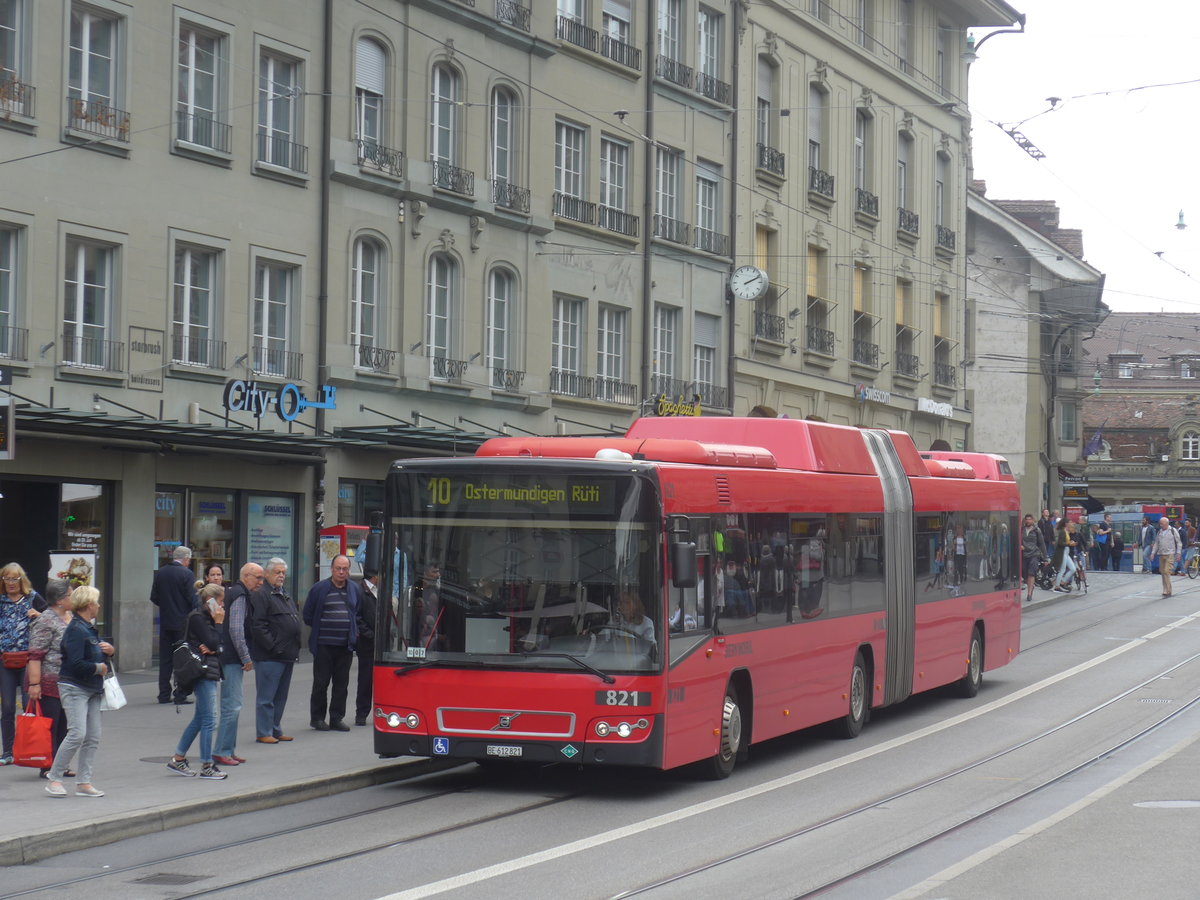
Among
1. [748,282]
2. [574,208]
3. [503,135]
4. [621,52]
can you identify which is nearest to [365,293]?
[503,135]

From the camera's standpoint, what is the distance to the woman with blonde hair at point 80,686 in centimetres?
1245

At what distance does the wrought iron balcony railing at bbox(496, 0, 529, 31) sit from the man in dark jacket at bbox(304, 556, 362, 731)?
50.0ft

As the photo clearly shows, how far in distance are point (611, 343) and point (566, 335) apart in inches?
64.4

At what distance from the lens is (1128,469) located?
373 feet

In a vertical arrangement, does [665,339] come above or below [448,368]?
above

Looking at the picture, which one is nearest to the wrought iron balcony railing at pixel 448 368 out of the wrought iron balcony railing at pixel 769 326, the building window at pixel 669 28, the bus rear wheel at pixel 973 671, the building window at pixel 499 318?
the building window at pixel 499 318

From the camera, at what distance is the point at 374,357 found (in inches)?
1071

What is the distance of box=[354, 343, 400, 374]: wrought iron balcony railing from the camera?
26922mm

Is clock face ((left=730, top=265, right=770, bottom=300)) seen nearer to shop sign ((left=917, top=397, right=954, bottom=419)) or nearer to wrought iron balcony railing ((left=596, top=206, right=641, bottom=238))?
wrought iron balcony railing ((left=596, top=206, right=641, bottom=238))

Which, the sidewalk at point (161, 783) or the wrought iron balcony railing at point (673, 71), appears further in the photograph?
the wrought iron balcony railing at point (673, 71)

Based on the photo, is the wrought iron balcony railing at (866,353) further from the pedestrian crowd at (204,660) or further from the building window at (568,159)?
the pedestrian crowd at (204,660)

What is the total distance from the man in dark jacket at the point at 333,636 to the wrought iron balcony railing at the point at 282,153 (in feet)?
32.3

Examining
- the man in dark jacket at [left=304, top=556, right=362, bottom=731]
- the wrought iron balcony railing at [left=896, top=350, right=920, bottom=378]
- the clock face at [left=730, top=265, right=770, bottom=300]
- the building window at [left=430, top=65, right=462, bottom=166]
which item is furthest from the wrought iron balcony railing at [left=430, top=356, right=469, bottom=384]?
the wrought iron balcony railing at [left=896, top=350, right=920, bottom=378]

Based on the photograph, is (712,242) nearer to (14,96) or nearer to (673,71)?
(673,71)
